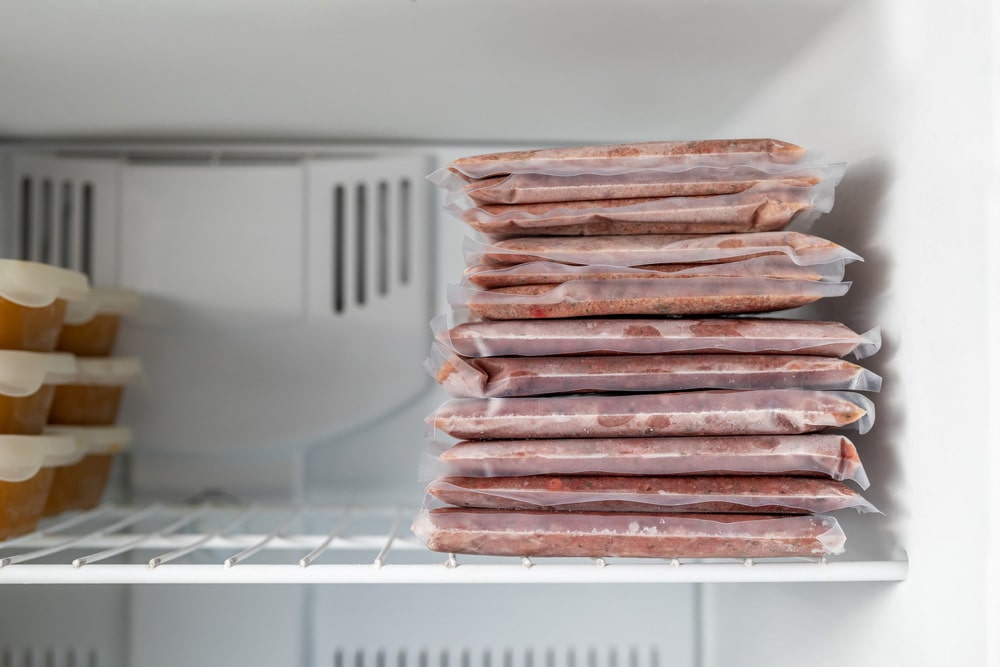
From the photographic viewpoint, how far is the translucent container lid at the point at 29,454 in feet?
2.26

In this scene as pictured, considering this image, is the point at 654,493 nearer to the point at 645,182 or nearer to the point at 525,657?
the point at 645,182

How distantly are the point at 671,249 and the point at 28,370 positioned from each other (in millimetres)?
562

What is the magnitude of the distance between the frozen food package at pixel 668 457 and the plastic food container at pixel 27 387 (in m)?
0.39

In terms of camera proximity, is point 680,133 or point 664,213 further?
point 680,133

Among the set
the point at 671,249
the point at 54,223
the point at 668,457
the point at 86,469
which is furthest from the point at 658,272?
the point at 54,223

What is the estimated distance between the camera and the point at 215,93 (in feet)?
2.72

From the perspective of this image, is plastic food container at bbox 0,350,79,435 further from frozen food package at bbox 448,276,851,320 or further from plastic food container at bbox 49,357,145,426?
frozen food package at bbox 448,276,851,320

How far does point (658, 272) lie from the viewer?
61cm

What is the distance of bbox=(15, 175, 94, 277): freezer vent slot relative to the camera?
958 millimetres

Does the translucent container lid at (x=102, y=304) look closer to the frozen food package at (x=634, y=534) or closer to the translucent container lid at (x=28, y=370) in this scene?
the translucent container lid at (x=28, y=370)

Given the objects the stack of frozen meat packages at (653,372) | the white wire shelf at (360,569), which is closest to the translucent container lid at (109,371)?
the white wire shelf at (360,569)

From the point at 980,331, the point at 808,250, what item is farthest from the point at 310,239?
the point at 980,331

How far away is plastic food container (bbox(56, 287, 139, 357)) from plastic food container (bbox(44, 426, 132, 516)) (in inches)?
3.3

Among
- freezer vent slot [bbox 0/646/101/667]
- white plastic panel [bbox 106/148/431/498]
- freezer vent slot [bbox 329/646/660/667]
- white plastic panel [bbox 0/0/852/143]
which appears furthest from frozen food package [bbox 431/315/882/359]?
freezer vent slot [bbox 0/646/101/667]
